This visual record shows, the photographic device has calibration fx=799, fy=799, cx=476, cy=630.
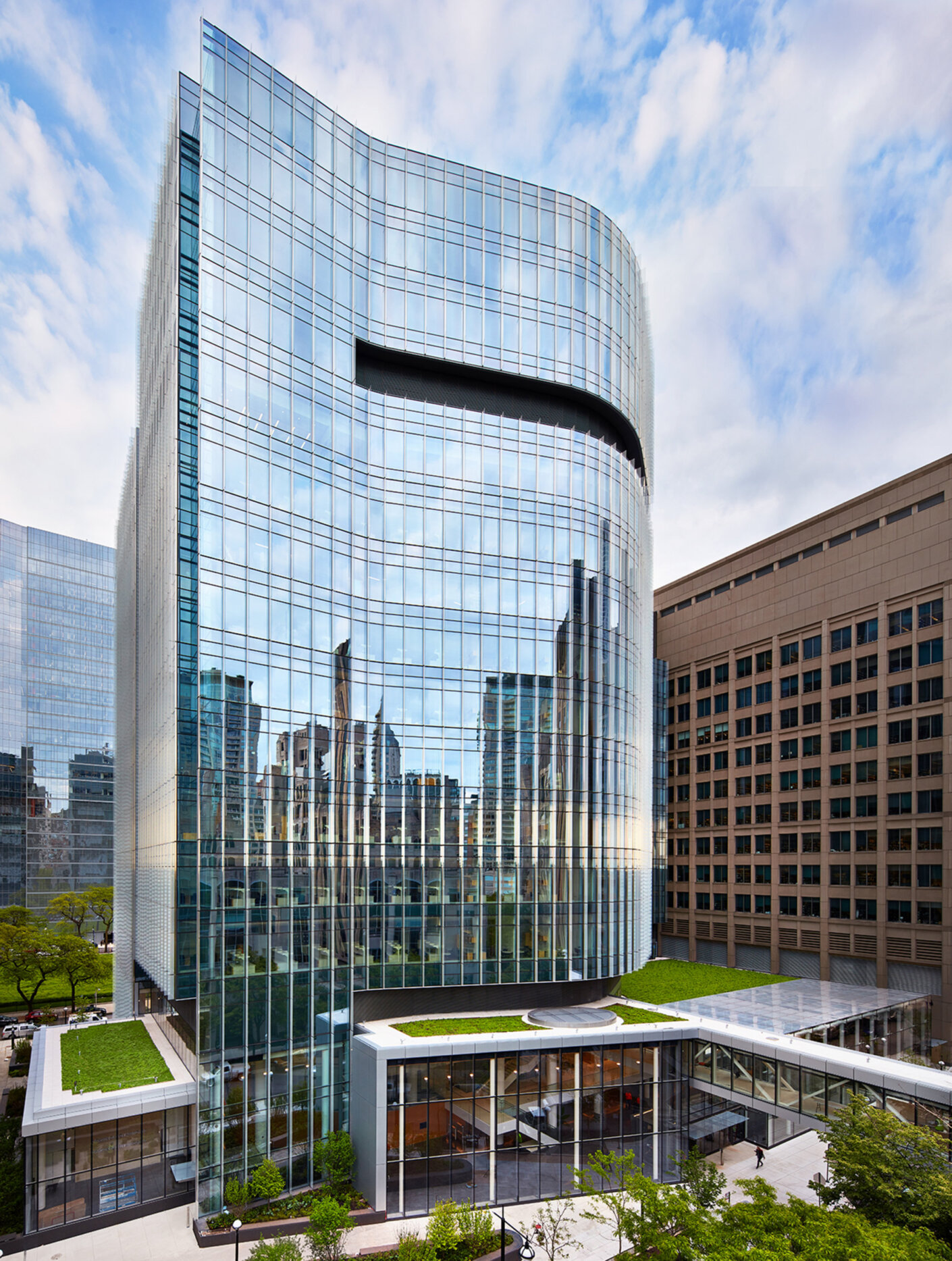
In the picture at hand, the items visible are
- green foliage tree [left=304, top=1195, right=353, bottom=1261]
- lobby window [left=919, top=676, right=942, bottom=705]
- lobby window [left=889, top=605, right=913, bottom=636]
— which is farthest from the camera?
lobby window [left=889, top=605, right=913, bottom=636]

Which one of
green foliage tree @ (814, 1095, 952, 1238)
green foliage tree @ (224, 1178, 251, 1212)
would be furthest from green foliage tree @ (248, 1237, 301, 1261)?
green foliage tree @ (814, 1095, 952, 1238)

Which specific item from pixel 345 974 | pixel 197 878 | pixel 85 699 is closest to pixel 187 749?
pixel 197 878

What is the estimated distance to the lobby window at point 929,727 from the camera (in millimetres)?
56438

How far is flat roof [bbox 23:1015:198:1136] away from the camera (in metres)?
32.8

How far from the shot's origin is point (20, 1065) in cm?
5706

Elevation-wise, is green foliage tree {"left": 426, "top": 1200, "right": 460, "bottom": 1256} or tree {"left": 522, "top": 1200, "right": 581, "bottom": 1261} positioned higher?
green foliage tree {"left": 426, "top": 1200, "right": 460, "bottom": 1256}

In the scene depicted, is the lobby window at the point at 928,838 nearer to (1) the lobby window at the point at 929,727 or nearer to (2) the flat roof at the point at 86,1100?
(1) the lobby window at the point at 929,727

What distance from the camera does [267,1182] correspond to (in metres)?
33.9

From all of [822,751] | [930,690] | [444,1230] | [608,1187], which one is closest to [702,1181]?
[608,1187]

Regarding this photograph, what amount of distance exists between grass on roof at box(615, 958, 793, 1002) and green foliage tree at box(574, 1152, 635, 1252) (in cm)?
1242

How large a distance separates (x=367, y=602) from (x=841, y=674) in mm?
41209

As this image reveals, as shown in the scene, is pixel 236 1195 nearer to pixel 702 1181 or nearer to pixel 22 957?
pixel 702 1181

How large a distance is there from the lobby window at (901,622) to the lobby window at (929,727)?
639 cm

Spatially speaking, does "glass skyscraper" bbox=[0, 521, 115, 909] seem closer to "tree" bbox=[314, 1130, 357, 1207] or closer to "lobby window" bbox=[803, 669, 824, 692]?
"tree" bbox=[314, 1130, 357, 1207]
